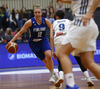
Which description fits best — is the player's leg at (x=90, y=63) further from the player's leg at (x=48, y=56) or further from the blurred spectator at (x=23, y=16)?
the blurred spectator at (x=23, y=16)

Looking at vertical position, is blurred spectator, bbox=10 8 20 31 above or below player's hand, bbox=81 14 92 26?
below

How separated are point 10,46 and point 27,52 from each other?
482 centimetres

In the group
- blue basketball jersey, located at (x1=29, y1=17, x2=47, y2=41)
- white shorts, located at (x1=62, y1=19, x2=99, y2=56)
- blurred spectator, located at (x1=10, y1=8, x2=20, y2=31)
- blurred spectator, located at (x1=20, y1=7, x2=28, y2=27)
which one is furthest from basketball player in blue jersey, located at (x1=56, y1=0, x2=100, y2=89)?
blurred spectator, located at (x1=10, y1=8, x2=20, y2=31)

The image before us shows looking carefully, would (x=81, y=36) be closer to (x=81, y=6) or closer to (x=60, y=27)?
(x=81, y=6)

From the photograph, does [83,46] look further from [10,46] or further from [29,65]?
[29,65]

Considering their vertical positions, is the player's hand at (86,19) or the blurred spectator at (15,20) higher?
the player's hand at (86,19)

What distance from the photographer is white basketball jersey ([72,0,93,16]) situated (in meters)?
3.50

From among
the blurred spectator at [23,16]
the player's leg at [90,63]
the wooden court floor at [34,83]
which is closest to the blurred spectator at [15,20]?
the blurred spectator at [23,16]

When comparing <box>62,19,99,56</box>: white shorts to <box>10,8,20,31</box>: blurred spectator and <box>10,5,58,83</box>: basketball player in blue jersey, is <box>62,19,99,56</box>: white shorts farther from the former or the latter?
<box>10,8,20,31</box>: blurred spectator

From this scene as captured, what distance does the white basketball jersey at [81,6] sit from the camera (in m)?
3.50

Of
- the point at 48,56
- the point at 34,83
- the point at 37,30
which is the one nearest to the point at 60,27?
the point at 48,56

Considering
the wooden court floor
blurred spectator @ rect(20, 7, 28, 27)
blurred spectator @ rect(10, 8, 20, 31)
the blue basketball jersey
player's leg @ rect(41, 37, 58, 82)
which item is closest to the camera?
the wooden court floor

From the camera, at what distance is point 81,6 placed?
3525mm

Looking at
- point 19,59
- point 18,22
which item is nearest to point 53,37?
point 19,59
